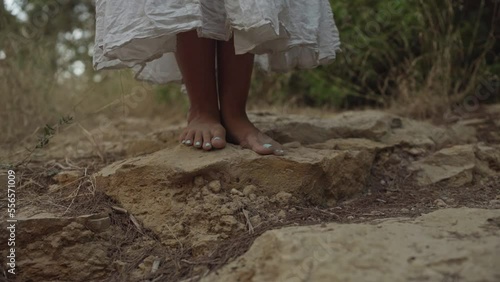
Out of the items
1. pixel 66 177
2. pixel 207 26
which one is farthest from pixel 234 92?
pixel 66 177

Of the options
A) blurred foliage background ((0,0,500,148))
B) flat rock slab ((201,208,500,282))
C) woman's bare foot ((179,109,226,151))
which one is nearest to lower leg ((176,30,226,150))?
woman's bare foot ((179,109,226,151))

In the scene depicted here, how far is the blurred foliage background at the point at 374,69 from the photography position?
10.1 feet

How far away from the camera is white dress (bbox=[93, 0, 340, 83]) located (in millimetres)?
1519

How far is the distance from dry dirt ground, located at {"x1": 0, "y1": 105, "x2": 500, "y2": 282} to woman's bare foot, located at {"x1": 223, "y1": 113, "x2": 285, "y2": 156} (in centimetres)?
4

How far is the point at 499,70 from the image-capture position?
329cm

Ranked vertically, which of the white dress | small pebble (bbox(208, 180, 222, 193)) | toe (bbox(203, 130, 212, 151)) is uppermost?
→ the white dress

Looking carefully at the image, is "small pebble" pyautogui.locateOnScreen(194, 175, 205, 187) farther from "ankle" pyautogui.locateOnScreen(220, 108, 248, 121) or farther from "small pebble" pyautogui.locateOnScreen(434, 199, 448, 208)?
"small pebble" pyautogui.locateOnScreen(434, 199, 448, 208)

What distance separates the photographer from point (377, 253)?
1172 millimetres

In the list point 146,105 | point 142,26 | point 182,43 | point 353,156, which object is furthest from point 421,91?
point 146,105

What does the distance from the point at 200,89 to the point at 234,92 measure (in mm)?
118

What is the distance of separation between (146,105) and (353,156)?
2.94m

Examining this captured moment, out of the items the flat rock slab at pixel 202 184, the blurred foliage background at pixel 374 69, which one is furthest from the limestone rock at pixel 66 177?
the blurred foliage background at pixel 374 69

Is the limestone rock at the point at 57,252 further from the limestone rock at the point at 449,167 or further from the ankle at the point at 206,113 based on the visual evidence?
the limestone rock at the point at 449,167

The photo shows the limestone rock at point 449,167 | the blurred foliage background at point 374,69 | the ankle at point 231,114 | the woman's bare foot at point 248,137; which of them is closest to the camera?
the woman's bare foot at point 248,137
